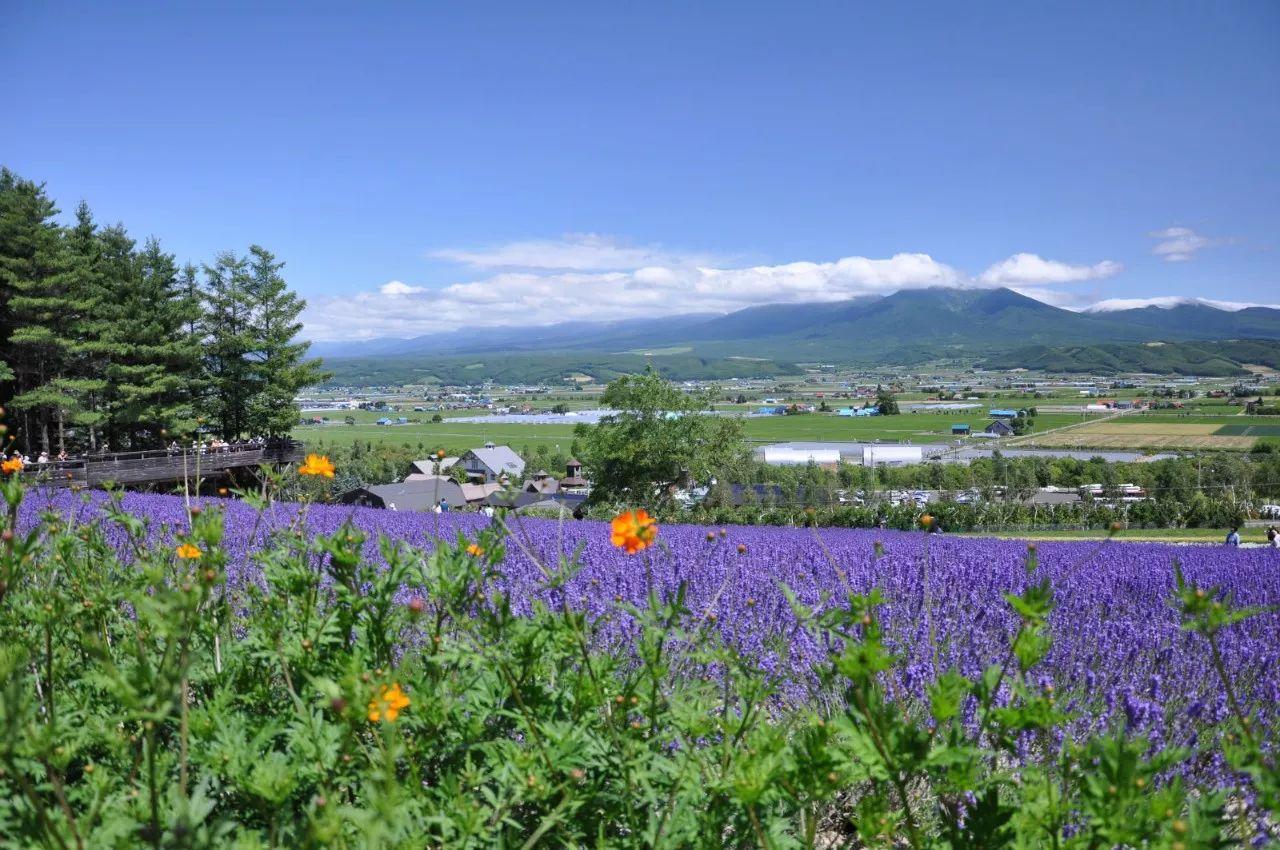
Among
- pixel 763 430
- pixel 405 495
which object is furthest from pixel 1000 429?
pixel 405 495

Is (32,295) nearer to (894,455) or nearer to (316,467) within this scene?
(316,467)

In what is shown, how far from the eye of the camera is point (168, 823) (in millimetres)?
1531

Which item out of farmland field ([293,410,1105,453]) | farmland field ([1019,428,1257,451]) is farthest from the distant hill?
farmland field ([1019,428,1257,451])

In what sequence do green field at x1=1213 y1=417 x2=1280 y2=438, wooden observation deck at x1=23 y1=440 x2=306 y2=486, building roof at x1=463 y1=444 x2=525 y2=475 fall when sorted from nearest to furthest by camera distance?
wooden observation deck at x1=23 y1=440 x2=306 y2=486
building roof at x1=463 y1=444 x2=525 y2=475
green field at x1=1213 y1=417 x2=1280 y2=438

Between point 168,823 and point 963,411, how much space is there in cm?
12270

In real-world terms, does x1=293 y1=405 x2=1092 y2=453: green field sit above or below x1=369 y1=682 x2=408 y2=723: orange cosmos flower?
below

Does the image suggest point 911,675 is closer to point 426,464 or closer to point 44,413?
point 44,413

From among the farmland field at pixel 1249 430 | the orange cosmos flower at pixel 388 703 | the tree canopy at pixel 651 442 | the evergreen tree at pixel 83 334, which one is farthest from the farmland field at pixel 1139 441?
the orange cosmos flower at pixel 388 703

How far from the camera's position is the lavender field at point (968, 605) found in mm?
2906

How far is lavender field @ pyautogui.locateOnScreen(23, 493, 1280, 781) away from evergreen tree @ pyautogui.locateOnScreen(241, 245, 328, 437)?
25250 millimetres

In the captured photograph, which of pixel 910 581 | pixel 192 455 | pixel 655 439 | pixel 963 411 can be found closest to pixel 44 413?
pixel 192 455

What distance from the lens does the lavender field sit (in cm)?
291

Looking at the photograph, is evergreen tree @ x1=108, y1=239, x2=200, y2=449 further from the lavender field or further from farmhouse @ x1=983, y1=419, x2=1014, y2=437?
farmhouse @ x1=983, y1=419, x2=1014, y2=437

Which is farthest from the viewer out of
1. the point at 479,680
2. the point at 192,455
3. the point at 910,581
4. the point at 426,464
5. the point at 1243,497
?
the point at 426,464
